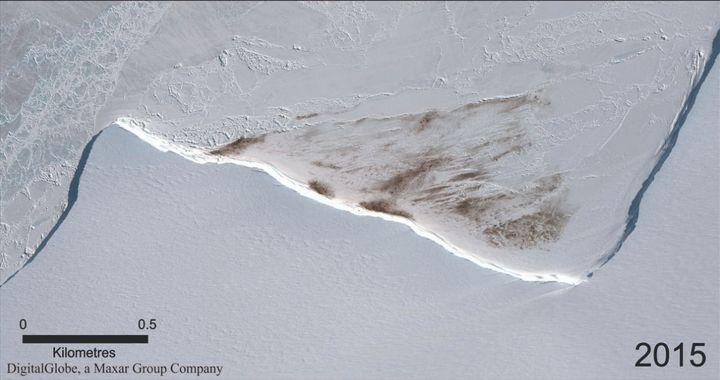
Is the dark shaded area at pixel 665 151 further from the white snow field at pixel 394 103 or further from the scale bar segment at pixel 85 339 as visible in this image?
the scale bar segment at pixel 85 339

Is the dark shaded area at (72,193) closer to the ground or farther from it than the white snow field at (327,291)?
farther from it

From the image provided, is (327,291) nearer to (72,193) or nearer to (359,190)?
(359,190)

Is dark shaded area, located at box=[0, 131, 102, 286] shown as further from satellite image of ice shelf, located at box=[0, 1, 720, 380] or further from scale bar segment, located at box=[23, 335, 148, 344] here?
scale bar segment, located at box=[23, 335, 148, 344]

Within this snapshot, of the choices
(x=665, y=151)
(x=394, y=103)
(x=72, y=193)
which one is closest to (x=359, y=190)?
(x=394, y=103)

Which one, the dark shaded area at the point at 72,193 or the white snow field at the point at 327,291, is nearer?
the white snow field at the point at 327,291

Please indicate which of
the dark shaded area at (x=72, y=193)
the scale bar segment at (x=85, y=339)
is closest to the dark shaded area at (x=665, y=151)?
the scale bar segment at (x=85, y=339)

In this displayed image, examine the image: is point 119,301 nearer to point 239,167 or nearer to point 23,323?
point 23,323

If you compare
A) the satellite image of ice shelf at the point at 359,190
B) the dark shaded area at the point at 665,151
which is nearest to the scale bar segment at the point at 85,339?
the satellite image of ice shelf at the point at 359,190
